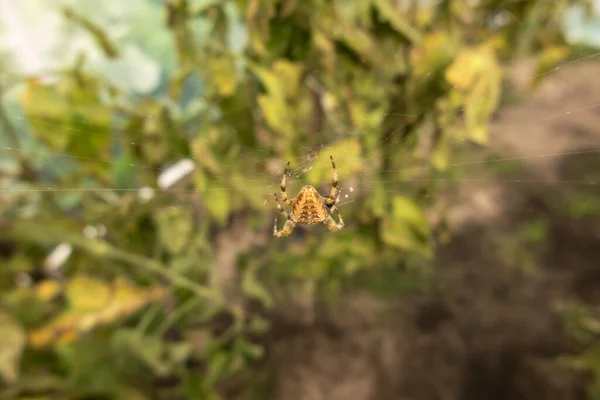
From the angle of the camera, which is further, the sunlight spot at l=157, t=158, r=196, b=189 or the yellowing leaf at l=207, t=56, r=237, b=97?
the sunlight spot at l=157, t=158, r=196, b=189

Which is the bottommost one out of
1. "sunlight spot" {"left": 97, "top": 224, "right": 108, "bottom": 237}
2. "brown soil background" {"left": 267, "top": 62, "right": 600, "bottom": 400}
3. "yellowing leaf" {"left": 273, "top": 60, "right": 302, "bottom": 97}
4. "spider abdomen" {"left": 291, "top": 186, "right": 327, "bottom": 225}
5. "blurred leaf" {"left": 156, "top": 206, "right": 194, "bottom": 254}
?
"brown soil background" {"left": 267, "top": 62, "right": 600, "bottom": 400}

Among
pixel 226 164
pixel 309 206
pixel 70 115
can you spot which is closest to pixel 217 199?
pixel 226 164

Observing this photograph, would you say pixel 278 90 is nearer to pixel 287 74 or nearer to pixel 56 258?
pixel 287 74

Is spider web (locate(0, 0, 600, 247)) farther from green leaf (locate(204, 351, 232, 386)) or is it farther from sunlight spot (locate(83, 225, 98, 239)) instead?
green leaf (locate(204, 351, 232, 386))

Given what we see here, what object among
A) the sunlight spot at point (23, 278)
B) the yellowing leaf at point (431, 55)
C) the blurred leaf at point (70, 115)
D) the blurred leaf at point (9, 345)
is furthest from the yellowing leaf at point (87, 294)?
the yellowing leaf at point (431, 55)

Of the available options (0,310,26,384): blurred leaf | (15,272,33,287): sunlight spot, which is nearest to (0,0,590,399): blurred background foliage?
(0,310,26,384): blurred leaf

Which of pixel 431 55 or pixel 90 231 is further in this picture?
pixel 90 231

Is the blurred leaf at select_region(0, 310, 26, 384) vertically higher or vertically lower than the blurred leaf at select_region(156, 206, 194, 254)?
lower
